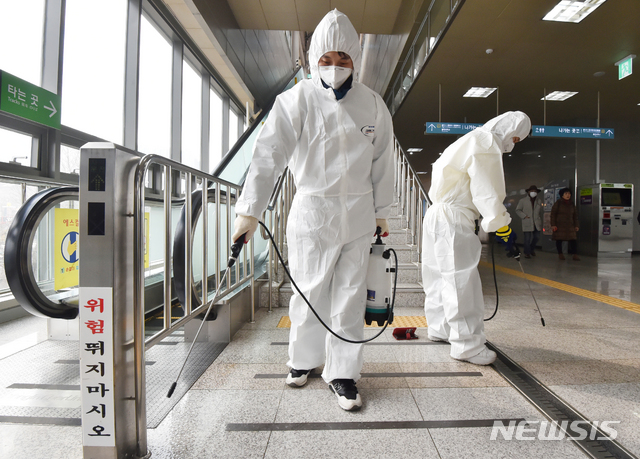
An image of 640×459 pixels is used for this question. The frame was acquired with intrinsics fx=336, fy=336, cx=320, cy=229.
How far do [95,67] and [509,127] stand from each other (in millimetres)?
3884

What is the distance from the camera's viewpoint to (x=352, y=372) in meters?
1.44

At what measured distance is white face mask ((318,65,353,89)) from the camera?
1.42 m

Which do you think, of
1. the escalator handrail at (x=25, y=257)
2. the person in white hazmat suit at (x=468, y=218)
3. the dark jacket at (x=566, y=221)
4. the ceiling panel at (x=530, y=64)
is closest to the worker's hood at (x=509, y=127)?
the person in white hazmat suit at (x=468, y=218)

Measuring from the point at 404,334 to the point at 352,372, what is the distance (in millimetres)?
859

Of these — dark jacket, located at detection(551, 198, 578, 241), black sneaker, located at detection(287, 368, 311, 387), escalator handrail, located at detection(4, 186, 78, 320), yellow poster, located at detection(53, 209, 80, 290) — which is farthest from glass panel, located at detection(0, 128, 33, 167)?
dark jacket, located at detection(551, 198, 578, 241)

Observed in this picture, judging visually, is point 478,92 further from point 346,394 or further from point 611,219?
point 346,394

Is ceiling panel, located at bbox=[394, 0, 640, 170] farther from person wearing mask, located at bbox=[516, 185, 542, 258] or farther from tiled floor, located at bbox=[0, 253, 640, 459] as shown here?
Result: tiled floor, located at bbox=[0, 253, 640, 459]

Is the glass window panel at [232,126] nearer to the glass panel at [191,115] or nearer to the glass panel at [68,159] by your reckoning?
the glass panel at [191,115]

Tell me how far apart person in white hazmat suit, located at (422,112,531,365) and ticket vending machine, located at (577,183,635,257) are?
7716 millimetres

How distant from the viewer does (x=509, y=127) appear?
1.92m

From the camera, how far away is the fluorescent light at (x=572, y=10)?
159 inches

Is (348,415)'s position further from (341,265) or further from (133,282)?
(133,282)

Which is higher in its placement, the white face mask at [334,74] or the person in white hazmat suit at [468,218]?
the white face mask at [334,74]

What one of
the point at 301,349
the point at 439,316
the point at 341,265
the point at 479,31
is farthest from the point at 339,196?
the point at 479,31
